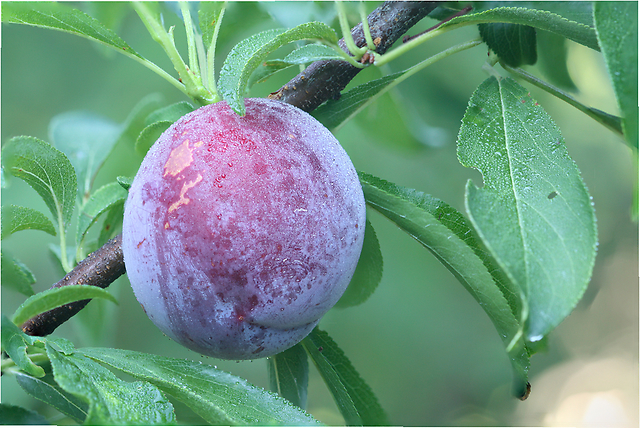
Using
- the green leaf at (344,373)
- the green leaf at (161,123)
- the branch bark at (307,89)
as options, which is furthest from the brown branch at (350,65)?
the green leaf at (344,373)

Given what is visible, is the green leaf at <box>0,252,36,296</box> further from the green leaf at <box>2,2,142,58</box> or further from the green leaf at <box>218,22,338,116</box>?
the green leaf at <box>218,22,338,116</box>

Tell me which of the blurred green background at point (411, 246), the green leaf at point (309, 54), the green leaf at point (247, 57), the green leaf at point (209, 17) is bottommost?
the blurred green background at point (411, 246)

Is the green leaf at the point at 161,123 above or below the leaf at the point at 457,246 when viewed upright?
above

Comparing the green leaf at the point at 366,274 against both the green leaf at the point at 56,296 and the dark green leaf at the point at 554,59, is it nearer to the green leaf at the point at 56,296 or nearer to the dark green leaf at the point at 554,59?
the green leaf at the point at 56,296

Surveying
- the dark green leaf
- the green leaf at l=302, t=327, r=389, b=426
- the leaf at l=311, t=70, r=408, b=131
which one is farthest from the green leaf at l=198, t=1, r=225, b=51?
the dark green leaf

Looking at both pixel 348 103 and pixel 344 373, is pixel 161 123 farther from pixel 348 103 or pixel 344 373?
pixel 344 373

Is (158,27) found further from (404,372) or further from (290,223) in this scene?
(404,372)

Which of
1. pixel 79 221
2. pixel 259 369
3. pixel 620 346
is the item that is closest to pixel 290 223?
pixel 79 221
